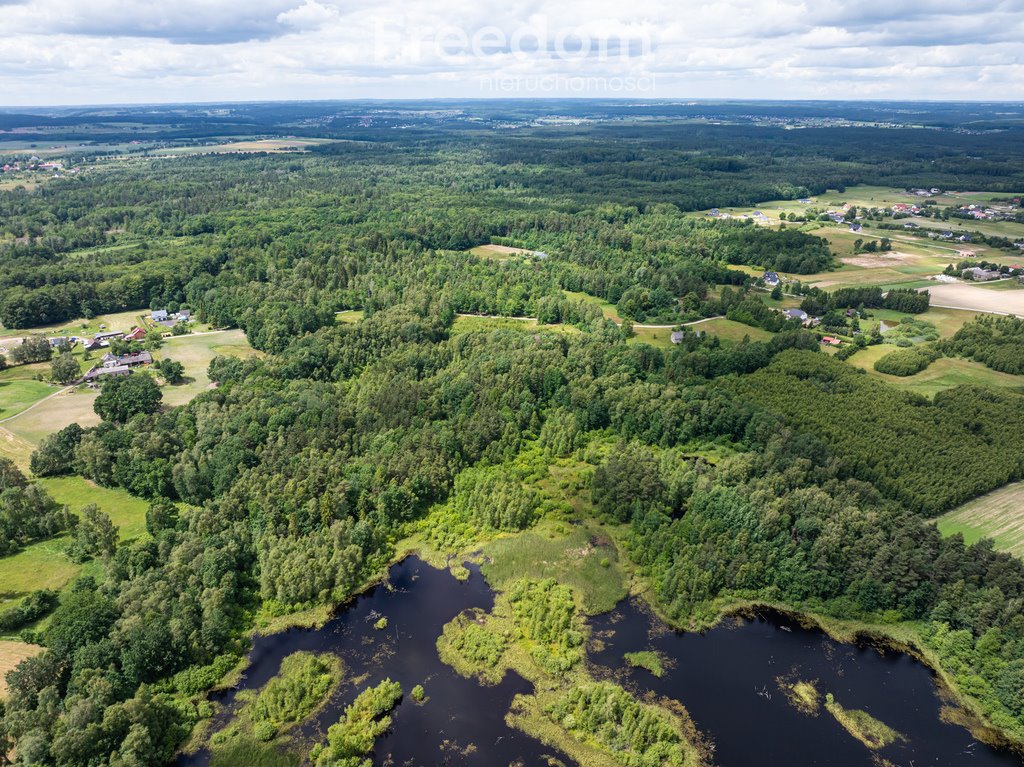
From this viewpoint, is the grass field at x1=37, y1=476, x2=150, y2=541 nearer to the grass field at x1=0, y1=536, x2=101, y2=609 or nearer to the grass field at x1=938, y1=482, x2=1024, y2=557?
the grass field at x1=0, y1=536, x2=101, y2=609

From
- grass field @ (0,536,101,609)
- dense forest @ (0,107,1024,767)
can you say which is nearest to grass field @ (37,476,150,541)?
dense forest @ (0,107,1024,767)

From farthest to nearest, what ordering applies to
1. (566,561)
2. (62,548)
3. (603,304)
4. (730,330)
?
(603,304) → (730,330) → (566,561) → (62,548)

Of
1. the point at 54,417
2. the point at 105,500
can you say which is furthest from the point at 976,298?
the point at 54,417

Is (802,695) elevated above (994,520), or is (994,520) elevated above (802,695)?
(994,520)

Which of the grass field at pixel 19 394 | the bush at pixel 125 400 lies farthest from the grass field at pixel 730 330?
the grass field at pixel 19 394

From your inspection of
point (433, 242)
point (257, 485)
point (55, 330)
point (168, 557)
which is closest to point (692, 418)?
point (257, 485)

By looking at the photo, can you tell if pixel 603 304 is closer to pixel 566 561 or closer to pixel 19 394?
pixel 566 561

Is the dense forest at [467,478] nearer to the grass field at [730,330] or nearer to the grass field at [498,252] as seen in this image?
the grass field at [730,330]
